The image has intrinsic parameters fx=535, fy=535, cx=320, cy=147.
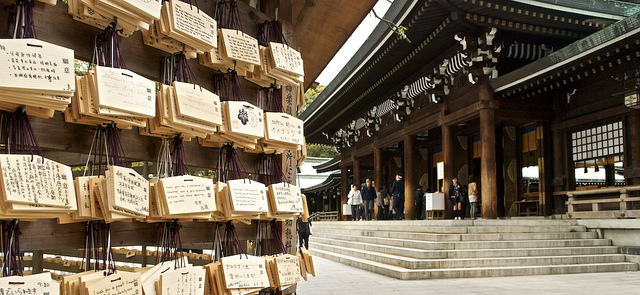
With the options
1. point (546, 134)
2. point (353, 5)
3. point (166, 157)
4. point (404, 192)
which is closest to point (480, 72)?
point (546, 134)

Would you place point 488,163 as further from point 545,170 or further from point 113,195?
point 113,195

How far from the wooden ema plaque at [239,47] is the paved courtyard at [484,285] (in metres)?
5.23

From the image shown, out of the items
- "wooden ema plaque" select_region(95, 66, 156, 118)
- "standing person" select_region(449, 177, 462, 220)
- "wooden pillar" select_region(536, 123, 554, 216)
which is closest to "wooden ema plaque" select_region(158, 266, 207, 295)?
"wooden ema plaque" select_region(95, 66, 156, 118)

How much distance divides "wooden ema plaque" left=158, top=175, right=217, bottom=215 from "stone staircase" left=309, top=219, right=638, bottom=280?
22.2ft

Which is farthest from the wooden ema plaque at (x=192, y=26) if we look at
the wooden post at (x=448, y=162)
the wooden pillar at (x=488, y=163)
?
the wooden post at (x=448, y=162)

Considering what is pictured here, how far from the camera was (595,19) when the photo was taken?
11633 millimetres

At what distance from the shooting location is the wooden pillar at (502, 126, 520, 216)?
1497cm

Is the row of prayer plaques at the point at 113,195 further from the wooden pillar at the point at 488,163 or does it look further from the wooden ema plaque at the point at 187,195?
the wooden pillar at the point at 488,163

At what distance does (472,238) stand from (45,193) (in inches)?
382

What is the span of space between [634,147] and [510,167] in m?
4.04

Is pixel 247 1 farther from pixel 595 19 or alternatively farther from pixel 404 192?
pixel 404 192

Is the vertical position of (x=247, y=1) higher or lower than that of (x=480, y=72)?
lower

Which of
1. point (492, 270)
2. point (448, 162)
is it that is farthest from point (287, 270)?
point (448, 162)

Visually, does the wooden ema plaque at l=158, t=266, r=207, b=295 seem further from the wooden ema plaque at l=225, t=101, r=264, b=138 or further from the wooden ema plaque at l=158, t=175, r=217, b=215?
the wooden ema plaque at l=225, t=101, r=264, b=138
